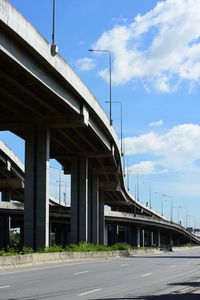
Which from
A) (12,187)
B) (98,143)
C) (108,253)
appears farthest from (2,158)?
(108,253)

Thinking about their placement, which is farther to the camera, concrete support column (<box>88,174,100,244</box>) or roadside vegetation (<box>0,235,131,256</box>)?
concrete support column (<box>88,174,100,244</box>)

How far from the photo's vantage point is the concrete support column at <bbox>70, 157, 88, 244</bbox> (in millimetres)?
57625

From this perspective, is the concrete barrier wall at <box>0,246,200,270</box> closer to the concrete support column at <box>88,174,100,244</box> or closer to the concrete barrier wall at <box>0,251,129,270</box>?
the concrete barrier wall at <box>0,251,129,270</box>

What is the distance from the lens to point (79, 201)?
5819 cm

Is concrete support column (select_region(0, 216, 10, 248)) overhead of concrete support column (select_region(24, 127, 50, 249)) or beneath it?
beneath

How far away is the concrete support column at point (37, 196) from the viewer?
40.9 metres

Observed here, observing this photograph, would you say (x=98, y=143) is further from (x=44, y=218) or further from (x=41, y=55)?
(x=41, y=55)

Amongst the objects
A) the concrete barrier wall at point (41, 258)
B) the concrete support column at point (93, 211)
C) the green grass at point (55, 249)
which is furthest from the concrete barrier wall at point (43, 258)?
the concrete support column at point (93, 211)

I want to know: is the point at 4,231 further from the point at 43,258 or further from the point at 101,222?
the point at 43,258

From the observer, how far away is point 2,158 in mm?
71500

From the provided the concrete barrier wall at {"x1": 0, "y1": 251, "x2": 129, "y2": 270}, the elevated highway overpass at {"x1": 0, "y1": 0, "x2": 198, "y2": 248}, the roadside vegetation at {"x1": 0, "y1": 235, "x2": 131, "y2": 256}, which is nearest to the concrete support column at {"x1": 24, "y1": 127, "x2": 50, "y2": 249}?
the elevated highway overpass at {"x1": 0, "y1": 0, "x2": 198, "y2": 248}

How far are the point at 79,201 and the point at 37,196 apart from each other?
17.2m

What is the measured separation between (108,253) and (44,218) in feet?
29.7

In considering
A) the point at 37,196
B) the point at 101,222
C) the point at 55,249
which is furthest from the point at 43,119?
the point at 101,222
